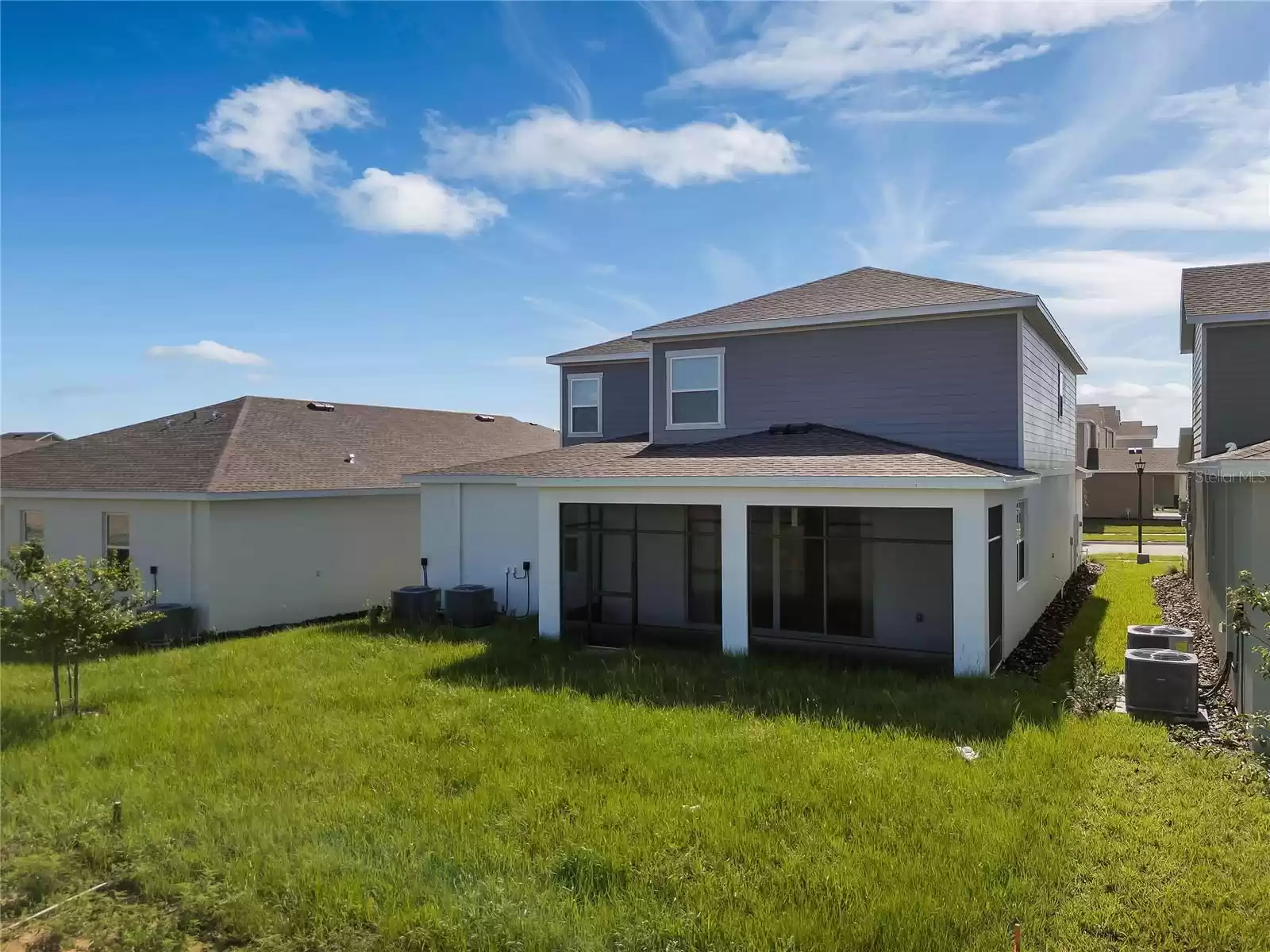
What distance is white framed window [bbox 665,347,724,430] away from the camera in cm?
1488

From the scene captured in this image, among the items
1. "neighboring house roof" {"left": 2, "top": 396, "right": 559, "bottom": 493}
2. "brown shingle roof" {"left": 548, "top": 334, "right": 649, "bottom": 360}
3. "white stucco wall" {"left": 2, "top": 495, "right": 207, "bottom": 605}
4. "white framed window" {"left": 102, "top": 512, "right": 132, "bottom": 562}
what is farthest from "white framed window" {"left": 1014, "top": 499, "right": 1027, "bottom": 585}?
"white framed window" {"left": 102, "top": 512, "right": 132, "bottom": 562}

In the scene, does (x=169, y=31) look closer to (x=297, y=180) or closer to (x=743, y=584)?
(x=297, y=180)

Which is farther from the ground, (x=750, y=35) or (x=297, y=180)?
(x=750, y=35)

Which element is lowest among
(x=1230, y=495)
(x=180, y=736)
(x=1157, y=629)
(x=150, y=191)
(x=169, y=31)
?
(x=180, y=736)

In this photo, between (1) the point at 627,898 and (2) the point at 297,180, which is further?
(2) the point at 297,180

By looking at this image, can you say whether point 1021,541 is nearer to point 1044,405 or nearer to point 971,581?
point 1044,405

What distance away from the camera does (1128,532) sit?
36.8 meters

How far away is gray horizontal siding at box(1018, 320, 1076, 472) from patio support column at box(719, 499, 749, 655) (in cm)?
510

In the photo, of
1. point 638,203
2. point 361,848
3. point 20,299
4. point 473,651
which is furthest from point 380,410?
point 361,848

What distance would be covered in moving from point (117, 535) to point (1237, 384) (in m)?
21.4

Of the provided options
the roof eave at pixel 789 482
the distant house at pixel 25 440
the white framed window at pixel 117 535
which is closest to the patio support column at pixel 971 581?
the roof eave at pixel 789 482

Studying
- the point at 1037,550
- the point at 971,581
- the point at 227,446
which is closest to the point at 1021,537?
the point at 1037,550

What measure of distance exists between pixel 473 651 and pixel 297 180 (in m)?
7.32

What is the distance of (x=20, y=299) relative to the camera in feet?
23.6
